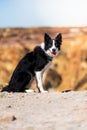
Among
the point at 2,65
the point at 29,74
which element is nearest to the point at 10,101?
the point at 29,74

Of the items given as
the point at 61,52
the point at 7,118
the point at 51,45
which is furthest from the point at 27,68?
the point at 61,52

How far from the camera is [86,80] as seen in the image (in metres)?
49.9

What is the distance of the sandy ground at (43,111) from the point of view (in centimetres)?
738

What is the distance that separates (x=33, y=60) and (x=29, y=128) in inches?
200

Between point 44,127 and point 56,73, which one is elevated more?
point 44,127

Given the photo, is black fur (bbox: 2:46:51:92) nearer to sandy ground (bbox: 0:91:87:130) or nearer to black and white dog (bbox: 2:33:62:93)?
black and white dog (bbox: 2:33:62:93)

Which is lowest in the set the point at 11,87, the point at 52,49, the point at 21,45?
the point at 21,45

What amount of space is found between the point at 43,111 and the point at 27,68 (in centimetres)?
354

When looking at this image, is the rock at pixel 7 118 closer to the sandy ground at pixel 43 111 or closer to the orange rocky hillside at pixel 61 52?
the sandy ground at pixel 43 111

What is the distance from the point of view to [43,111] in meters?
8.67

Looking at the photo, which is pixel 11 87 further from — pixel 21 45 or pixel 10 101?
pixel 21 45

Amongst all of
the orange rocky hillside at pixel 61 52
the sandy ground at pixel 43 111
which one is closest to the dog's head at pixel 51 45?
the sandy ground at pixel 43 111

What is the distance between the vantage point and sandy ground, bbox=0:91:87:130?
7.38m

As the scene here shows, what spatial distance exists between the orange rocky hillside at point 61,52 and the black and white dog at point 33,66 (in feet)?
113
